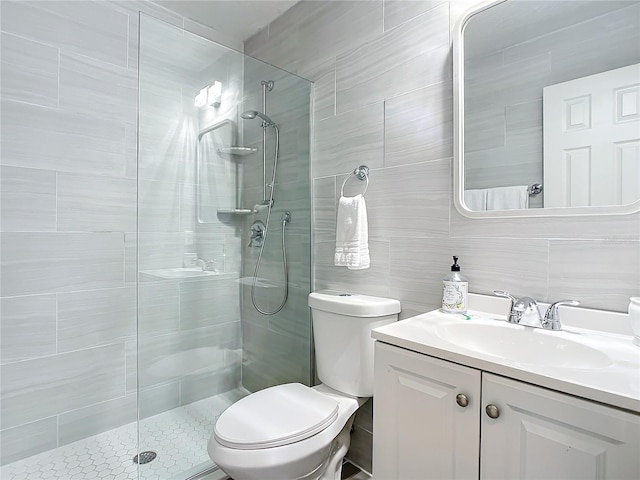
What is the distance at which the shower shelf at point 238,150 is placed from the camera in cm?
165

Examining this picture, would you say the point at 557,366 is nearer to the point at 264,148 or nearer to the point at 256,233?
the point at 256,233

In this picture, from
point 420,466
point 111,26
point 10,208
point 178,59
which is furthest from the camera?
point 111,26

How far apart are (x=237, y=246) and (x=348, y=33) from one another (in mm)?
1162

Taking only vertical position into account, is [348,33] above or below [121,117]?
above

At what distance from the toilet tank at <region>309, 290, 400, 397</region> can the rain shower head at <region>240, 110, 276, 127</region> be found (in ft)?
2.95

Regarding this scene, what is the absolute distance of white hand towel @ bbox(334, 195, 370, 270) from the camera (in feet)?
5.09

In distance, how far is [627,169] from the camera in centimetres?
97

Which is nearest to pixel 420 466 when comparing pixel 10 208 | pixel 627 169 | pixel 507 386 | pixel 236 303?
pixel 507 386

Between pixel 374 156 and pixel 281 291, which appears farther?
pixel 281 291

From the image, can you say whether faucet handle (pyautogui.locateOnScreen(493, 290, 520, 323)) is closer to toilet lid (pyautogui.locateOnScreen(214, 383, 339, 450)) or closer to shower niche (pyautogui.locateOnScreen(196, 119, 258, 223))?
toilet lid (pyautogui.locateOnScreen(214, 383, 339, 450))

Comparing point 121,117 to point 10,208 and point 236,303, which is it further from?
point 236,303

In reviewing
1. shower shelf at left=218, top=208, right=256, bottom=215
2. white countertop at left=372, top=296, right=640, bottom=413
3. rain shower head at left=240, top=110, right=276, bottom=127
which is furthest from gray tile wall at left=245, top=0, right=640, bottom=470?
shower shelf at left=218, top=208, right=256, bottom=215

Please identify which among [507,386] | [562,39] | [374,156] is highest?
[562,39]

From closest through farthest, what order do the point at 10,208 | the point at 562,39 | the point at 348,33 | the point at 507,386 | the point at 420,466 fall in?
the point at 507,386, the point at 420,466, the point at 562,39, the point at 10,208, the point at 348,33
